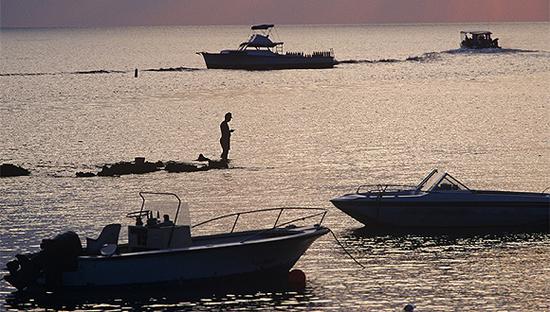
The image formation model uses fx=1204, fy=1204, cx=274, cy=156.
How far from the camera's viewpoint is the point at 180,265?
27938mm

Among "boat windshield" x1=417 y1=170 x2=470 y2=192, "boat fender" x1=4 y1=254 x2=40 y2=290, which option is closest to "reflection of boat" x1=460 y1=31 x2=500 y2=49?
"boat windshield" x1=417 y1=170 x2=470 y2=192

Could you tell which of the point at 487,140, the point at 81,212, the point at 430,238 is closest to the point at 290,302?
the point at 430,238

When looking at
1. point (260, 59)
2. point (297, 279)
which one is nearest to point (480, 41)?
point (260, 59)

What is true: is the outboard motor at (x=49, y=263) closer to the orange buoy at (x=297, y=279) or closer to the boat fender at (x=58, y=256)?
the boat fender at (x=58, y=256)

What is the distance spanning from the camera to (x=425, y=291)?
27.7 metres

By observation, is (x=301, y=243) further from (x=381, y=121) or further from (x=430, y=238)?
(x=381, y=121)

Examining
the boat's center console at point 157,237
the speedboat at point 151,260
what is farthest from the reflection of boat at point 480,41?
the boat's center console at point 157,237

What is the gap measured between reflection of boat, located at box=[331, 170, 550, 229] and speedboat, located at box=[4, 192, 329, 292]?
5713 mm

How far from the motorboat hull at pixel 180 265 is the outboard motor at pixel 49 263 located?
0.51 feet

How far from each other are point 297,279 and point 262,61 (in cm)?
11570

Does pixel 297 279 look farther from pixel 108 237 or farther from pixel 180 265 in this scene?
pixel 108 237

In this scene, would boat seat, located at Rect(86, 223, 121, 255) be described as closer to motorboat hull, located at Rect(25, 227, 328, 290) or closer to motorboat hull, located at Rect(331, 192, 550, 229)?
motorboat hull, located at Rect(25, 227, 328, 290)

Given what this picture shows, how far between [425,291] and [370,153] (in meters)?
27.3

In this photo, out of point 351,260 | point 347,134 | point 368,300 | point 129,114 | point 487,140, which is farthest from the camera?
point 129,114
